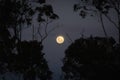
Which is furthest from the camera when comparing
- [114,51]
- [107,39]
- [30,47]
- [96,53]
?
[30,47]

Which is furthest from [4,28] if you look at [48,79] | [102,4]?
[102,4]

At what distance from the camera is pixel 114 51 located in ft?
103

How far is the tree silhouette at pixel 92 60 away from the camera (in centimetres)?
2339

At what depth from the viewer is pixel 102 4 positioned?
3597 centimetres

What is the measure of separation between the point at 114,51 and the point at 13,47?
11476 mm

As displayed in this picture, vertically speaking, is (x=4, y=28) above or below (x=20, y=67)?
above

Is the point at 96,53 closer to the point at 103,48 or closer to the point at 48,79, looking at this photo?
the point at 103,48

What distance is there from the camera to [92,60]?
3100 cm

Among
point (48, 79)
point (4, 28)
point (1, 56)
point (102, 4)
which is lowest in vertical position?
point (48, 79)

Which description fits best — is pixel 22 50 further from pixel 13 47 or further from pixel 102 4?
pixel 102 4

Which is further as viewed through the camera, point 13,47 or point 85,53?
point 13,47

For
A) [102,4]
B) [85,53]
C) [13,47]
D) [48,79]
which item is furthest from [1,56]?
[102,4]

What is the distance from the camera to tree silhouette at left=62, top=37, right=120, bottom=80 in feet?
76.7

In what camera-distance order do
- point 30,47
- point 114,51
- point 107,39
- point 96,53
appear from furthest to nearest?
point 30,47 < point 107,39 < point 96,53 < point 114,51
